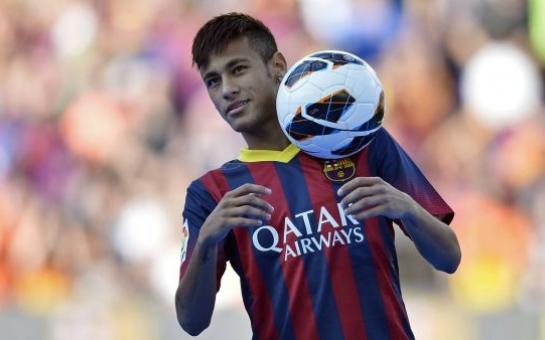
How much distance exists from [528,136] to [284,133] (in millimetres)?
5914

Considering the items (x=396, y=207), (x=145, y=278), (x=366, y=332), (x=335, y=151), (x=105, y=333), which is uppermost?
(x=145, y=278)

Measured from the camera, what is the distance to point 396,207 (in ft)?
9.89

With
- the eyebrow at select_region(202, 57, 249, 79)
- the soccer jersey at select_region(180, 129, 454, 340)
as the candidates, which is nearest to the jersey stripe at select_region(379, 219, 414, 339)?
the soccer jersey at select_region(180, 129, 454, 340)

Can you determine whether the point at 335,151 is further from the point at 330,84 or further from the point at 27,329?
the point at 27,329

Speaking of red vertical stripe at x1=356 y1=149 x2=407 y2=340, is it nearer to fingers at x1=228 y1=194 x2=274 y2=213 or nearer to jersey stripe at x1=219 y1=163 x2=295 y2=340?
jersey stripe at x1=219 y1=163 x2=295 y2=340

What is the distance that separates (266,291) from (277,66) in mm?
814

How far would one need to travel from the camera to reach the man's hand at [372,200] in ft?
9.75

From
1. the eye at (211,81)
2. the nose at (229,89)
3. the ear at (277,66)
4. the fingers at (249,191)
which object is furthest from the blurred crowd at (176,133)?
the fingers at (249,191)

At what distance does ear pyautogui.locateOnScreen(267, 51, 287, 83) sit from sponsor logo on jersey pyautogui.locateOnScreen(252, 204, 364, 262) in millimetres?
542

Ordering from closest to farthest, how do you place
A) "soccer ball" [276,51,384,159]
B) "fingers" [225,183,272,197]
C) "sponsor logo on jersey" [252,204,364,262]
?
1. "fingers" [225,183,272,197]
2. "soccer ball" [276,51,384,159]
3. "sponsor logo on jersey" [252,204,364,262]

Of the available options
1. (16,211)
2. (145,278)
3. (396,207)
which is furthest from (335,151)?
(16,211)

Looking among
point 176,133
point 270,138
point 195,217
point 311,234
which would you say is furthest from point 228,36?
point 176,133

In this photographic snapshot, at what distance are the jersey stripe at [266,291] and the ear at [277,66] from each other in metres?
0.58

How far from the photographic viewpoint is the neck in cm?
353
